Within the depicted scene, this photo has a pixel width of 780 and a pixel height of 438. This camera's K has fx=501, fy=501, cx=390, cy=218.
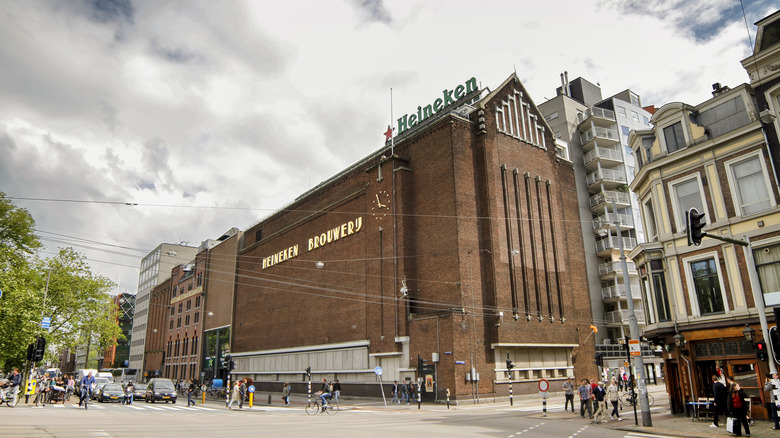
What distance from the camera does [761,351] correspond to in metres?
17.2

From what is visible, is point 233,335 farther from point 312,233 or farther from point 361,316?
point 361,316

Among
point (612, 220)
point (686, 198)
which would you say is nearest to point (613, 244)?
point (612, 220)

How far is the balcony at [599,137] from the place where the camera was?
56312 mm

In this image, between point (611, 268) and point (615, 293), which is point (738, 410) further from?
point (611, 268)

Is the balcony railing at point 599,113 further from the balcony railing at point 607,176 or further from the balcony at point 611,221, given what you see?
the balcony at point 611,221

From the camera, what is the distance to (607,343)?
48.7m

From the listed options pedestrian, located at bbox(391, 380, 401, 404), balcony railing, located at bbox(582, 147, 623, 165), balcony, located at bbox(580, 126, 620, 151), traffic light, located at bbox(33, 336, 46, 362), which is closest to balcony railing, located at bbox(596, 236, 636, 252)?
balcony railing, located at bbox(582, 147, 623, 165)

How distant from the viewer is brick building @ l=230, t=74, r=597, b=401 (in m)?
35.6

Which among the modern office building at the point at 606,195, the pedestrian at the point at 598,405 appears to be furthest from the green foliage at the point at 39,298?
the modern office building at the point at 606,195

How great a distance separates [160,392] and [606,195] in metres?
46.3

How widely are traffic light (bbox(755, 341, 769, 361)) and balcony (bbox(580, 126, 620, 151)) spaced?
4212 centimetres

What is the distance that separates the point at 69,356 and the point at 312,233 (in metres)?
155

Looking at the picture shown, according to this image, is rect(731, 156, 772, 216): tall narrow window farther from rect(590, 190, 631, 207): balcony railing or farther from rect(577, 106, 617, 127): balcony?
rect(577, 106, 617, 127): balcony

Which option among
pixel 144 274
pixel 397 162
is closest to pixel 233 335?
pixel 397 162
